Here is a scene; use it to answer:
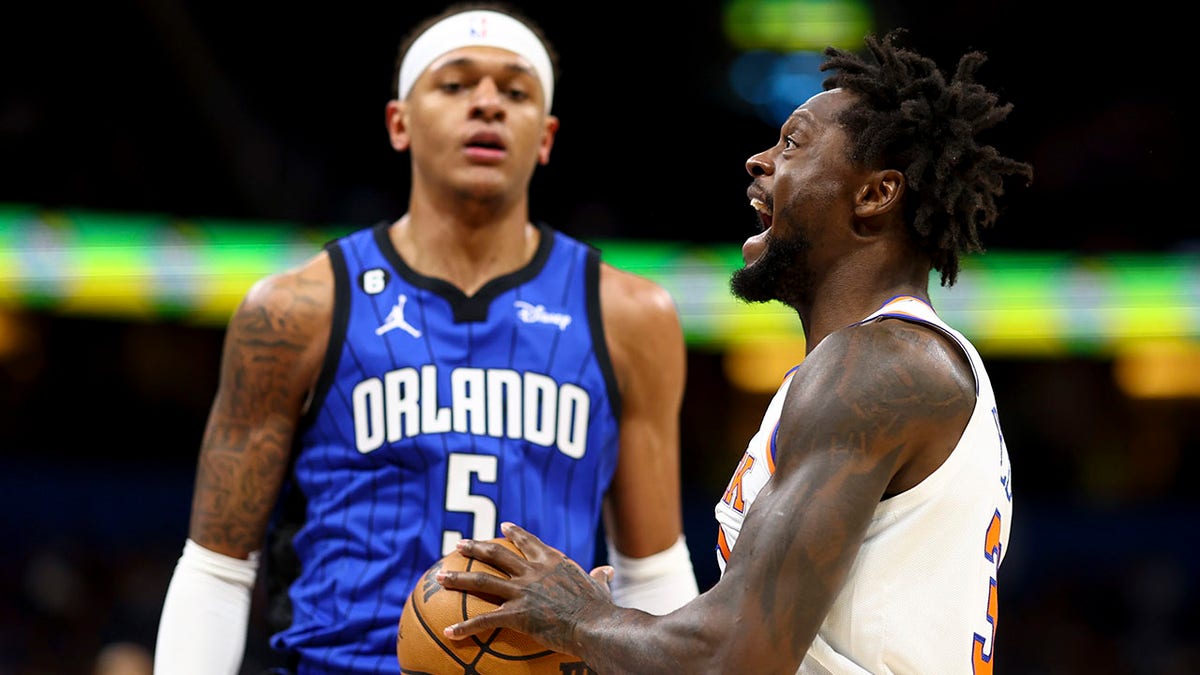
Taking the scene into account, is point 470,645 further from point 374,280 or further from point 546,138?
point 546,138

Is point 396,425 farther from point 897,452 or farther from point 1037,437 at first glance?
point 1037,437

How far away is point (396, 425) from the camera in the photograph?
11.8ft

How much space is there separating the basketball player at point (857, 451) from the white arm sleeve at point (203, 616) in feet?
3.79

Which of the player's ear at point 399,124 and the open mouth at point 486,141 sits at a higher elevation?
the player's ear at point 399,124

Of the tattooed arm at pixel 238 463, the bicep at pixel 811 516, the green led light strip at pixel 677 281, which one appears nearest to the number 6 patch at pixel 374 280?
the tattooed arm at pixel 238 463

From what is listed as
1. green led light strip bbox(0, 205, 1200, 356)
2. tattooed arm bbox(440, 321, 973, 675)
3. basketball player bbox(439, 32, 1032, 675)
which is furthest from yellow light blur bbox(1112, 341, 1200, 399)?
tattooed arm bbox(440, 321, 973, 675)

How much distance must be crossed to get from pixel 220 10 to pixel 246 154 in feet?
6.10

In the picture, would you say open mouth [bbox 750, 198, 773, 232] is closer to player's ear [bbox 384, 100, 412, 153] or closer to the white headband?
the white headband

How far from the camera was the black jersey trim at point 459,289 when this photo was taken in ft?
12.3

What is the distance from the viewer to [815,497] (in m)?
2.30

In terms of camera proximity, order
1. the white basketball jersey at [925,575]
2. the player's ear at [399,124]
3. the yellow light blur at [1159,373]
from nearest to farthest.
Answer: the white basketball jersey at [925,575] → the player's ear at [399,124] → the yellow light blur at [1159,373]

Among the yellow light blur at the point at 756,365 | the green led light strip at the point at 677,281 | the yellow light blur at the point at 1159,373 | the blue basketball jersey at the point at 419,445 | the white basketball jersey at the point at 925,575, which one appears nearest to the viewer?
the white basketball jersey at the point at 925,575

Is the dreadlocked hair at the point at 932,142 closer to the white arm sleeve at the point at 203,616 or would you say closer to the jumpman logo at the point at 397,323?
the jumpman logo at the point at 397,323

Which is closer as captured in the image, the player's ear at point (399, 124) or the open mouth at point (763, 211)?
the open mouth at point (763, 211)
